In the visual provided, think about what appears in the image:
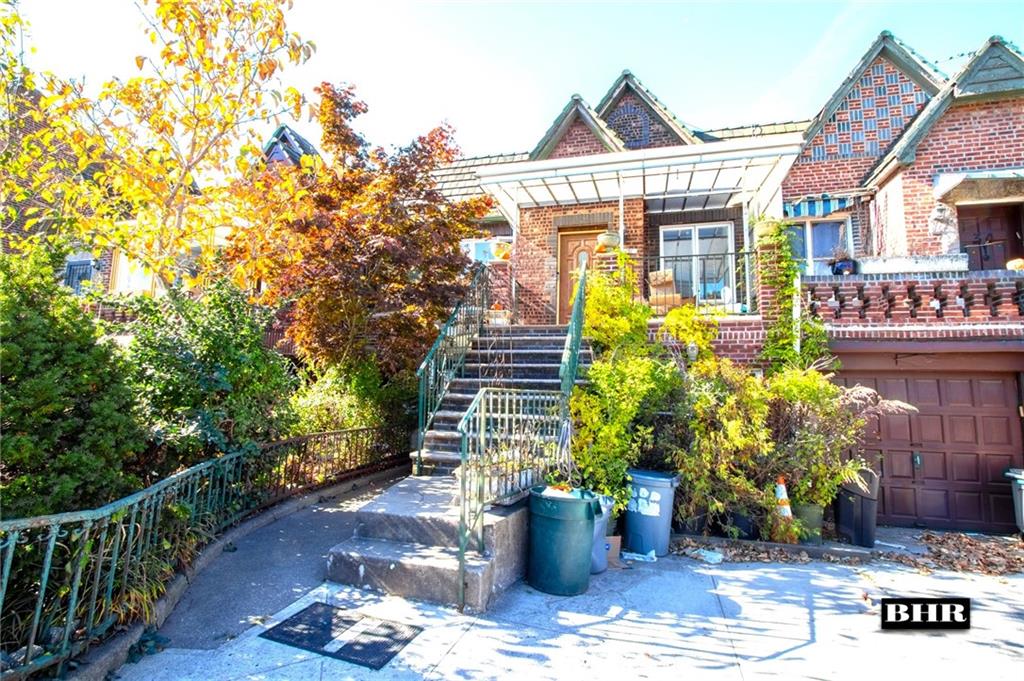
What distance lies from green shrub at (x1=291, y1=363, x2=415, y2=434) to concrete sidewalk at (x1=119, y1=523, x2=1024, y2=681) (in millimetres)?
3168

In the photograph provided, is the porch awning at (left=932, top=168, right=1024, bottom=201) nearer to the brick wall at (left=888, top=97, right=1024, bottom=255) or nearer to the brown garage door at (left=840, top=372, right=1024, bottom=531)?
the brick wall at (left=888, top=97, right=1024, bottom=255)

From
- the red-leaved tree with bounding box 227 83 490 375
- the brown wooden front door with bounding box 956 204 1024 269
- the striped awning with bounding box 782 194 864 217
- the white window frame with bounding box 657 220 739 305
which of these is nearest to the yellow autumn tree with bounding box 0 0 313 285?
the red-leaved tree with bounding box 227 83 490 375

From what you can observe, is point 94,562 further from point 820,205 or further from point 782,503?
point 820,205

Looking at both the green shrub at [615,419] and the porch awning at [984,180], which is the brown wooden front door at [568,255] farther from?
the porch awning at [984,180]

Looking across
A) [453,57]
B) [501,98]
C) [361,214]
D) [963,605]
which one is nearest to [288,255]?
[361,214]

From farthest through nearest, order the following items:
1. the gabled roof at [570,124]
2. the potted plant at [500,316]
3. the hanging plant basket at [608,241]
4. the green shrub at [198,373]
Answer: the gabled roof at [570,124] < the potted plant at [500,316] < the hanging plant basket at [608,241] < the green shrub at [198,373]

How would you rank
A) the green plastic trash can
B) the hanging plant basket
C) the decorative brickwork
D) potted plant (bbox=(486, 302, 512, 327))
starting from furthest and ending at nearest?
1. potted plant (bbox=(486, 302, 512, 327))
2. the hanging plant basket
3. the decorative brickwork
4. the green plastic trash can

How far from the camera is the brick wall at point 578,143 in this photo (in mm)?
11414

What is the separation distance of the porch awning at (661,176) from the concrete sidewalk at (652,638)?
19.9 ft

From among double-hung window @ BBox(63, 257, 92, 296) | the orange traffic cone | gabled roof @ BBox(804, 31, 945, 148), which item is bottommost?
the orange traffic cone

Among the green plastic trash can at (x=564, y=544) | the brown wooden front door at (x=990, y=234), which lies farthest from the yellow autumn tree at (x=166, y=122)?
the brown wooden front door at (x=990, y=234)

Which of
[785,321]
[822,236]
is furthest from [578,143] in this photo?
[785,321]

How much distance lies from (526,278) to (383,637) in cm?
837

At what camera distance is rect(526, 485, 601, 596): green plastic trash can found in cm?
420
